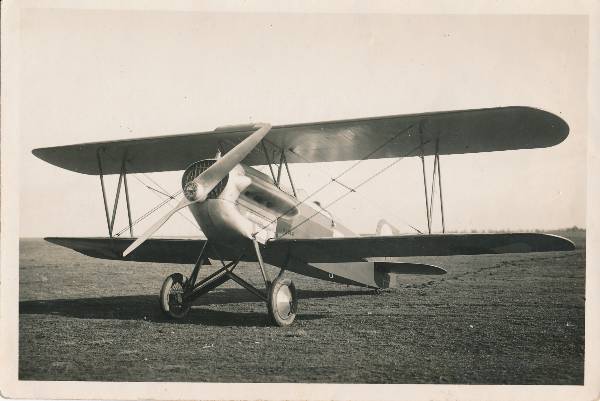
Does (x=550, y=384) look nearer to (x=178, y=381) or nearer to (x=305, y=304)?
(x=178, y=381)

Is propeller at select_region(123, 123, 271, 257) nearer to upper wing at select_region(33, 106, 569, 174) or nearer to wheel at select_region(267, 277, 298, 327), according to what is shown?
upper wing at select_region(33, 106, 569, 174)

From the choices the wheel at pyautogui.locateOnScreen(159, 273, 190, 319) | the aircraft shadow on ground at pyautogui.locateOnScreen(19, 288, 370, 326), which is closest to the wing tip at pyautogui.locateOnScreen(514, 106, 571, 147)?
the aircraft shadow on ground at pyautogui.locateOnScreen(19, 288, 370, 326)

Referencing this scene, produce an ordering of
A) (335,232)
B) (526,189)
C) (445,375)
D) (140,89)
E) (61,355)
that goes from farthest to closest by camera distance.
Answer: (335,232) < (140,89) < (526,189) < (61,355) < (445,375)

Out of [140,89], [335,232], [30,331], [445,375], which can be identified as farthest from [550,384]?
[140,89]

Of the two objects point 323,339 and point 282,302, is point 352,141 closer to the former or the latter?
point 282,302

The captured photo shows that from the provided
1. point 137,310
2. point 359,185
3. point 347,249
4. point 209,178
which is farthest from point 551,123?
point 137,310

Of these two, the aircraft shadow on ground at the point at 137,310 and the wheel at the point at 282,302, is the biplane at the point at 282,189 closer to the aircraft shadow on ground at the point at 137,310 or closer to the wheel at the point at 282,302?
the wheel at the point at 282,302
